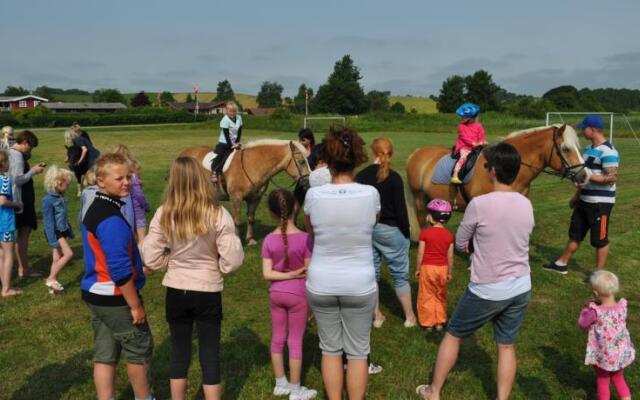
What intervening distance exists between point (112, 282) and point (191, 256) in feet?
1.86

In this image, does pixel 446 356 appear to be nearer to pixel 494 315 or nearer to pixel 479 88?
pixel 494 315

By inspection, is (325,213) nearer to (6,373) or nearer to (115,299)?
(115,299)

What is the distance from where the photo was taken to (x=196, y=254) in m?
3.38

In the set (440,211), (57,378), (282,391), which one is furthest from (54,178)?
(440,211)

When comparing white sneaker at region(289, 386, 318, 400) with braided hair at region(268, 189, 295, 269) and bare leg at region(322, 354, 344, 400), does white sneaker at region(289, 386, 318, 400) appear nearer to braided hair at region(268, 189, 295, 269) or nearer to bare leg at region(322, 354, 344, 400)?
bare leg at region(322, 354, 344, 400)

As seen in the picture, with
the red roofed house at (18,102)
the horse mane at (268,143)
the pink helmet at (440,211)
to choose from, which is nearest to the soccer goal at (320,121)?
the horse mane at (268,143)

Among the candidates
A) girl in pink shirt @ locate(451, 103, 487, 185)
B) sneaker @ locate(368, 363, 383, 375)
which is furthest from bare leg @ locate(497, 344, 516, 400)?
girl in pink shirt @ locate(451, 103, 487, 185)

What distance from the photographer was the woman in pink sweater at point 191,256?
330 cm

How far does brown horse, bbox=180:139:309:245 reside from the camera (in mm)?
8750

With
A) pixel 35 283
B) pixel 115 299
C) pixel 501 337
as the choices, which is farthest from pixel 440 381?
pixel 35 283

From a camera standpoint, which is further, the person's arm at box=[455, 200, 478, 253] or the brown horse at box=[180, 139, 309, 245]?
the brown horse at box=[180, 139, 309, 245]

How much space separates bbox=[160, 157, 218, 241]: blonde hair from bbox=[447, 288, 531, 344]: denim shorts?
1949mm

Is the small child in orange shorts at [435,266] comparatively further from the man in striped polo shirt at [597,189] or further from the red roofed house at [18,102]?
the red roofed house at [18,102]

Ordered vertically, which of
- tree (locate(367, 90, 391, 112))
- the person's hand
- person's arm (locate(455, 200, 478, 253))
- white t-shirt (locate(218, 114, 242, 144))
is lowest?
the person's hand
